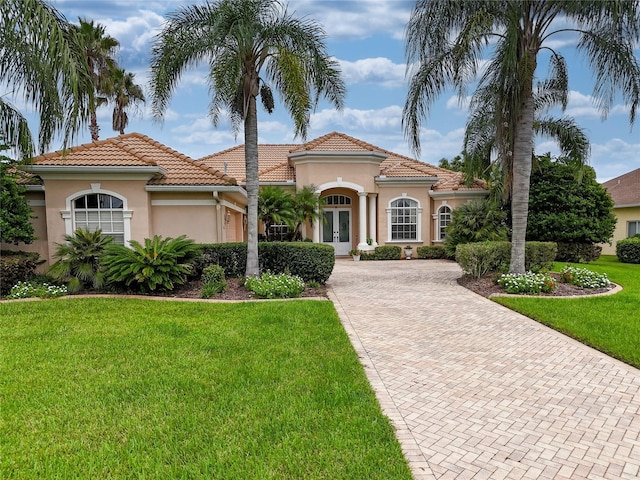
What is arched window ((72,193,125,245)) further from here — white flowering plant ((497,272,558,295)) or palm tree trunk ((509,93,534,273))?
palm tree trunk ((509,93,534,273))

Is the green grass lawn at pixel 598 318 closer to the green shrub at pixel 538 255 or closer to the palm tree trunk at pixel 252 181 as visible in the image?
the green shrub at pixel 538 255

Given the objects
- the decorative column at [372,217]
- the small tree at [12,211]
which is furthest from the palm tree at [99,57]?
the decorative column at [372,217]

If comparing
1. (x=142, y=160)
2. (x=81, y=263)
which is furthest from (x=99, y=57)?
(x=81, y=263)

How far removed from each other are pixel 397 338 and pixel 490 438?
10.5 ft

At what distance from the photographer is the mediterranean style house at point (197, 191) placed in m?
12.6

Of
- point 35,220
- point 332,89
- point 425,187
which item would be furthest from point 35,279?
point 425,187

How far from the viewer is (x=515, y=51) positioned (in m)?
10.4

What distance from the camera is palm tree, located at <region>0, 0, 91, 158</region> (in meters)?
7.20

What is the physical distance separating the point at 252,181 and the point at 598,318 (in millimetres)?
8696

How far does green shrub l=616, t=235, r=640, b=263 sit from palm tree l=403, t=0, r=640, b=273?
45.5ft

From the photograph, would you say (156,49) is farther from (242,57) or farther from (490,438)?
(490,438)

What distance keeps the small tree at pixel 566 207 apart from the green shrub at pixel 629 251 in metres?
3.44

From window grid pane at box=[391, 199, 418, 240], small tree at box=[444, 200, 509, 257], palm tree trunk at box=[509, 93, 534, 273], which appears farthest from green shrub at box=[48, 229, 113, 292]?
window grid pane at box=[391, 199, 418, 240]

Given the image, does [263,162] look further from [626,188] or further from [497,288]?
[626,188]
